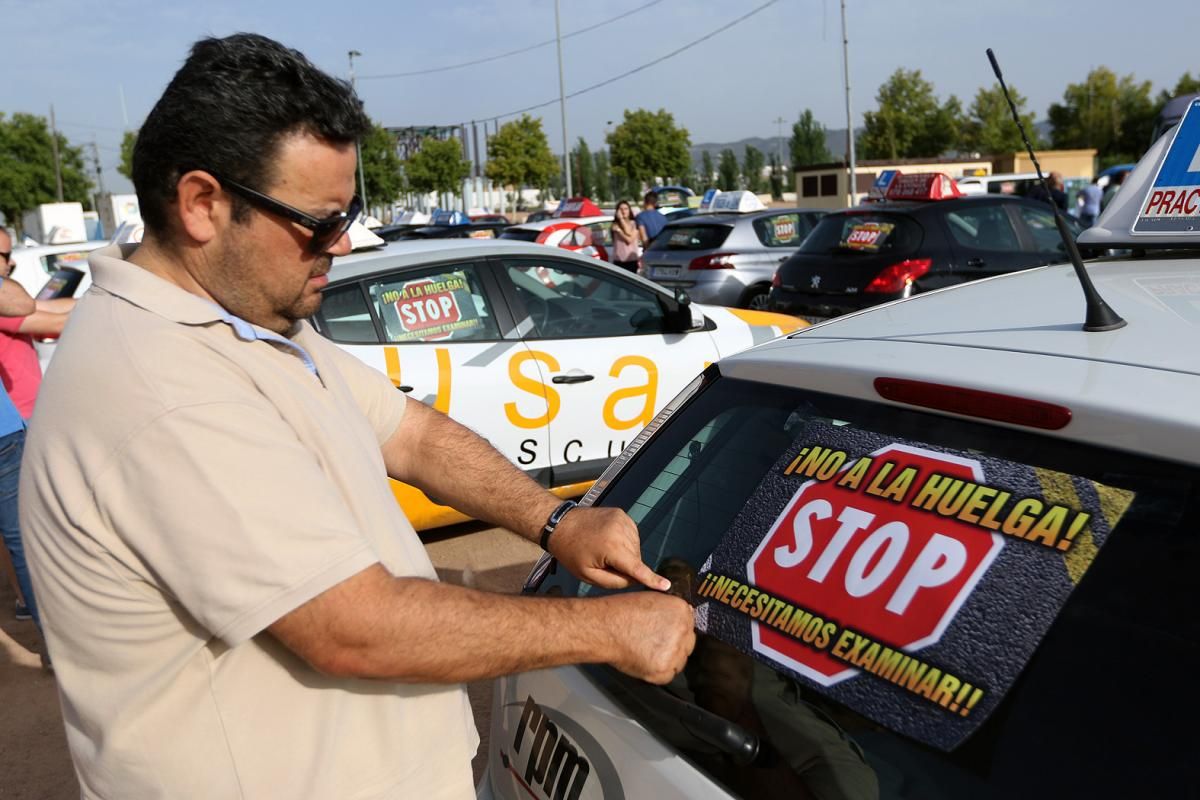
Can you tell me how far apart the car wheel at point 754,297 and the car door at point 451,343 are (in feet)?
24.1

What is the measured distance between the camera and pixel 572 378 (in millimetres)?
5133

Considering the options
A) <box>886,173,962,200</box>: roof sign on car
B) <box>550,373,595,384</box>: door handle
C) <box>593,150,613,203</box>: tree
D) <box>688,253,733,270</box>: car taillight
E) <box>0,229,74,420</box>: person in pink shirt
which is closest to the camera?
<box>0,229,74,420</box>: person in pink shirt

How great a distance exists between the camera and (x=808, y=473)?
1663mm

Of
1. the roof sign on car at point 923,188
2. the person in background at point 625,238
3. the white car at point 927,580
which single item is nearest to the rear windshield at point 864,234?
the roof sign on car at point 923,188

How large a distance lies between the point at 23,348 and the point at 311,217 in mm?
3710

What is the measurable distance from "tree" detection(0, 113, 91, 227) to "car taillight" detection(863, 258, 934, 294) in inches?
2094

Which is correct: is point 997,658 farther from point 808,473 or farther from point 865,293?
point 865,293

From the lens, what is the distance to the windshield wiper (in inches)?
57.7

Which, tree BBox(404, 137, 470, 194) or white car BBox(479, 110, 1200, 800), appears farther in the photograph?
tree BBox(404, 137, 470, 194)

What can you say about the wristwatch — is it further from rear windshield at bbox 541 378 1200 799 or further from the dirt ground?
the dirt ground

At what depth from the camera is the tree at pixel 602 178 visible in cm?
8600

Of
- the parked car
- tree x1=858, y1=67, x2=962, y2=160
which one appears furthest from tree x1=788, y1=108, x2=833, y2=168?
the parked car

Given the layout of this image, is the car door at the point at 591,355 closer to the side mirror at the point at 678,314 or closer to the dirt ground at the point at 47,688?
the side mirror at the point at 678,314

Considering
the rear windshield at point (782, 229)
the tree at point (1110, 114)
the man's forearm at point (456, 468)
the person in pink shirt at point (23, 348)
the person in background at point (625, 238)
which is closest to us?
the man's forearm at point (456, 468)
